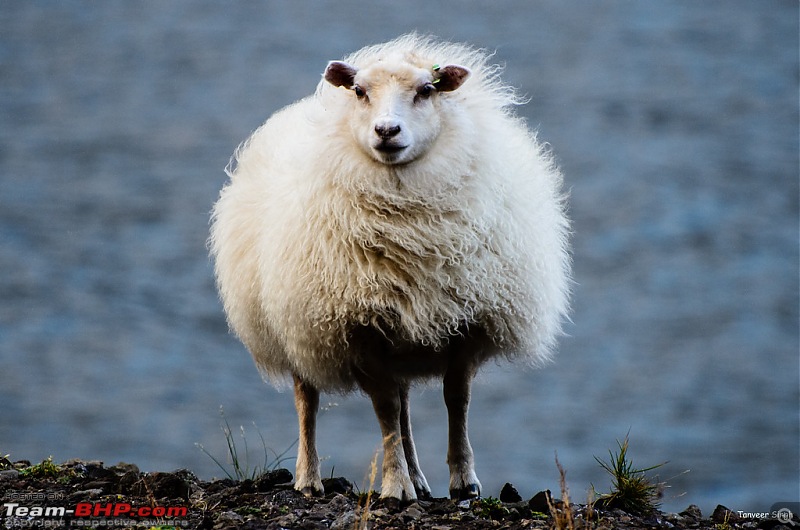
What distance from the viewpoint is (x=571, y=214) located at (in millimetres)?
49406

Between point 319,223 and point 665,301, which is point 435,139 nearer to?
point 319,223

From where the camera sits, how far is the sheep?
22.9ft

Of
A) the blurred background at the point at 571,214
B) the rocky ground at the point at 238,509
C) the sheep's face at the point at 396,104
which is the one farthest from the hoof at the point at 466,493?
the blurred background at the point at 571,214

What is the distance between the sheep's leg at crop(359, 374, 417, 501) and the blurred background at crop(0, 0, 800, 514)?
2546 cm

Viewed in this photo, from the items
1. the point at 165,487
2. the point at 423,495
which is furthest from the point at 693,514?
the point at 165,487

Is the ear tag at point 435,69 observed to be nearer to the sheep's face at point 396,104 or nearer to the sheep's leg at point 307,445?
the sheep's face at point 396,104

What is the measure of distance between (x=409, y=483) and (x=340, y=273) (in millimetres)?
1375

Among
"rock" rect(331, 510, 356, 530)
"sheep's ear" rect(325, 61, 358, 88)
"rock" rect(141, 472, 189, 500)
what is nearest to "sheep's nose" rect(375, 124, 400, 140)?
"sheep's ear" rect(325, 61, 358, 88)

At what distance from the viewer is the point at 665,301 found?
49.2 m

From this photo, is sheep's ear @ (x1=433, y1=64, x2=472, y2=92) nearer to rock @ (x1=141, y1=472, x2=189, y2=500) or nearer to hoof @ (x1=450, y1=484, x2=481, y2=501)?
hoof @ (x1=450, y1=484, x2=481, y2=501)

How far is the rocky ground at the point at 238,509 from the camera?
21.0 ft

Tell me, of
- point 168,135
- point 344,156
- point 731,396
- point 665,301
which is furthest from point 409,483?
point 168,135

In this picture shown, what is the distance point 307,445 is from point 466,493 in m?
1.33

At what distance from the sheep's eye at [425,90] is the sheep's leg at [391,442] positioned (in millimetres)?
1784
